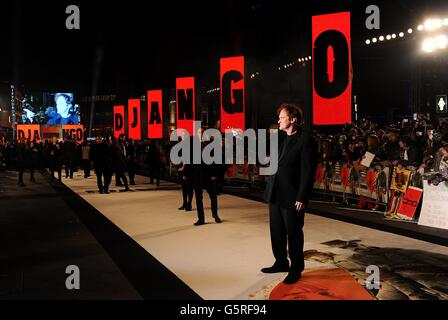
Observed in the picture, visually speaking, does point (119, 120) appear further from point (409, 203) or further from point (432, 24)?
point (409, 203)

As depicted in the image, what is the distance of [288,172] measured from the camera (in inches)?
242

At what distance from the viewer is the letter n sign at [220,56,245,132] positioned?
51.6 feet

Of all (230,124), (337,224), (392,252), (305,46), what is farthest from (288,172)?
(305,46)

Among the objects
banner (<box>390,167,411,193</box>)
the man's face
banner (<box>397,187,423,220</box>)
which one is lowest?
banner (<box>397,187,423,220</box>)

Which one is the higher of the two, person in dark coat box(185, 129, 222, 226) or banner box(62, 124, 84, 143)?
banner box(62, 124, 84, 143)

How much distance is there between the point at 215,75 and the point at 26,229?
61.6 ft

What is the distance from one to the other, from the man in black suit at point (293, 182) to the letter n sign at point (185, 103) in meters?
11.9

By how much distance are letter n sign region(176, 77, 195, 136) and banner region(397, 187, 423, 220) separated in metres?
8.85

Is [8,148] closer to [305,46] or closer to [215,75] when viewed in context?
[215,75]

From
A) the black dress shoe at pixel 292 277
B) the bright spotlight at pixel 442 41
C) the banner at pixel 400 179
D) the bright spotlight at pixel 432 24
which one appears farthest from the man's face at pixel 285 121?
the bright spotlight at pixel 442 41

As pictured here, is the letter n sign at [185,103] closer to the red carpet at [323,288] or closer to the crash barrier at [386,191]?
the crash barrier at [386,191]

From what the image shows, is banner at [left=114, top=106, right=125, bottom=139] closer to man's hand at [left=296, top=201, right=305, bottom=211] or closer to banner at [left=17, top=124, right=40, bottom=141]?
banner at [left=17, top=124, right=40, bottom=141]

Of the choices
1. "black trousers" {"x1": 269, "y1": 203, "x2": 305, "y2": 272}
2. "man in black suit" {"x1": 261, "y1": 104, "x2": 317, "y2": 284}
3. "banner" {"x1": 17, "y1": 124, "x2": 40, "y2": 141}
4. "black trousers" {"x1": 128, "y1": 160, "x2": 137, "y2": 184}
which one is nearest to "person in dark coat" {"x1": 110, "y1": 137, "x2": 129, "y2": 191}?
"black trousers" {"x1": 128, "y1": 160, "x2": 137, "y2": 184}

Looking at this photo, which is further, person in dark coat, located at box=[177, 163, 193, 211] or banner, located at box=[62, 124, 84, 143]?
banner, located at box=[62, 124, 84, 143]
